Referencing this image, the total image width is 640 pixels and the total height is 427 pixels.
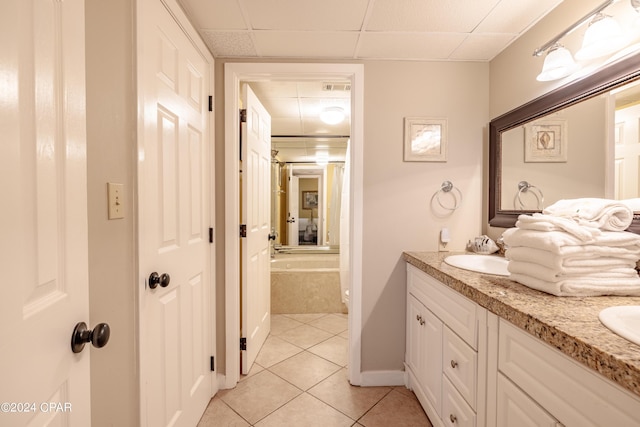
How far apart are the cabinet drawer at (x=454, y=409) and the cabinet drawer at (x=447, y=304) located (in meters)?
0.27

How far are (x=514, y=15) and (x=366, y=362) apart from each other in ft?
7.23

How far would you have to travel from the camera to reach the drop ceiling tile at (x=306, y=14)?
1347 mm

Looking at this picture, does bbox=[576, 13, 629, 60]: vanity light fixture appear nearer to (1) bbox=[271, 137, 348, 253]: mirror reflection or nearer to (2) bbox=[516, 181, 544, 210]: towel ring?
(2) bbox=[516, 181, 544, 210]: towel ring

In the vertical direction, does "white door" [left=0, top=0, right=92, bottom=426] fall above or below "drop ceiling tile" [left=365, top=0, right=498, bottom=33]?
below

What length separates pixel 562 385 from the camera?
0.70 meters

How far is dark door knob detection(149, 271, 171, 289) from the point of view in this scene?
1.08m

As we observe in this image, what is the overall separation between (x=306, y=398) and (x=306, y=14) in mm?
2216

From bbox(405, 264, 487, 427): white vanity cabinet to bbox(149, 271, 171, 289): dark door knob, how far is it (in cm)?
126

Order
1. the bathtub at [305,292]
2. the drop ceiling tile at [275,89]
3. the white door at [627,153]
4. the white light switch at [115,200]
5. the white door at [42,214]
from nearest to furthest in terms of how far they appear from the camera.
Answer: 1. the white door at [42,214]
2. the white light switch at [115,200]
3. the white door at [627,153]
4. the drop ceiling tile at [275,89]
5. the bathtub at [305,292]

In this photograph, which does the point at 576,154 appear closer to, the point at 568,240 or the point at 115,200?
the point at 568,240

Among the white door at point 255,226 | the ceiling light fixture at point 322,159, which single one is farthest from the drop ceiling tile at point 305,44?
the ceiling light fixture at point 322,159

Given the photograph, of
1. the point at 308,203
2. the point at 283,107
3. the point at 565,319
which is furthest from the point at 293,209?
the point at 565,319

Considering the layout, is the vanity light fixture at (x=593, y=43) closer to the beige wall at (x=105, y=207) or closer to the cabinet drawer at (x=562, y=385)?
the cabinet drawer at (x=562, y=385)

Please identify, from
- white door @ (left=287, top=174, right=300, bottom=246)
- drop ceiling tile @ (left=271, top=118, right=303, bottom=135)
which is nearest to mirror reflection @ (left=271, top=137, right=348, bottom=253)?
white door @ (left=287, top=174, right=300, bottom=246)
